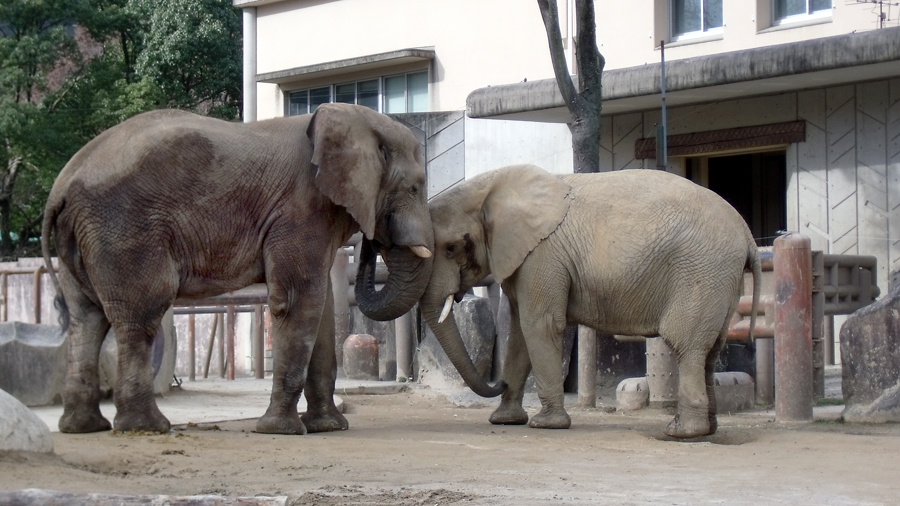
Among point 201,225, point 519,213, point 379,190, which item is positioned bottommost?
point 201,225

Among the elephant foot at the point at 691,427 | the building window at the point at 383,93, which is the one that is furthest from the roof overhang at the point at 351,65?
the elephant foot at the point at 691,427

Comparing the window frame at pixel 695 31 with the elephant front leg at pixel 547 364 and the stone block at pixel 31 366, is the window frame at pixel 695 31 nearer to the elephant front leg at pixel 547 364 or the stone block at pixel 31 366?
the elephant front leg at pixel 547 364

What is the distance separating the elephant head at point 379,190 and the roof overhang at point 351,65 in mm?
16302

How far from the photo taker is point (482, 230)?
947cm

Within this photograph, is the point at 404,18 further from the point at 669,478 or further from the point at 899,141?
the point at 669,478

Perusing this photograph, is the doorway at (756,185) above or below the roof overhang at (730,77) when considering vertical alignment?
below

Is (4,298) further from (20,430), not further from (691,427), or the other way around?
(691,427)

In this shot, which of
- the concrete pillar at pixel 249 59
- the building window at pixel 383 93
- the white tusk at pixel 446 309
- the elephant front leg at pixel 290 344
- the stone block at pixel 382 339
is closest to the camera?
the elephant front leg at pixel 290 344

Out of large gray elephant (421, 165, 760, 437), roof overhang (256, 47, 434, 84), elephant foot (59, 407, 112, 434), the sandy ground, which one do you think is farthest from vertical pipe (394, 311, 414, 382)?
roof overhang (256, 47, 434, 84)

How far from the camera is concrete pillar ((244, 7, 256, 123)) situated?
94.8 feet

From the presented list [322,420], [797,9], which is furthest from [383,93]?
[322,420]

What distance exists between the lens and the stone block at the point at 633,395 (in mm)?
11414

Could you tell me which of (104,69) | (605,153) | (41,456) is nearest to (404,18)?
(605,153)

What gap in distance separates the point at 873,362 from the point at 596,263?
8.34ft
